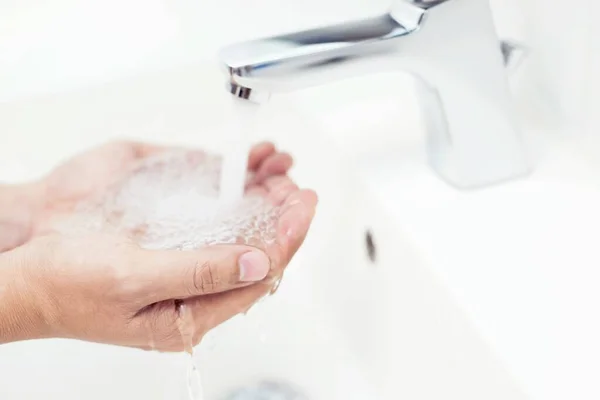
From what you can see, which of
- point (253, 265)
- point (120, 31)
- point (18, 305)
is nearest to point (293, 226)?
point (253, 265)

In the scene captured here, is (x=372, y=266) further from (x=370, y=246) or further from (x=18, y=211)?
(x=18, y=211)

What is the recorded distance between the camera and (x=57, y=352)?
61 cm

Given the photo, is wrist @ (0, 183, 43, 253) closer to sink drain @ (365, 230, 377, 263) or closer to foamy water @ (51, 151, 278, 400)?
foamy water @ (51, 151, 278, 400)

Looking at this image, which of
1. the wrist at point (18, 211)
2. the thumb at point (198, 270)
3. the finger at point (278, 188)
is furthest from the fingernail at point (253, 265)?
the wrist at point (18, 211)

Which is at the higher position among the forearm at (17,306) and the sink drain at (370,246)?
the forearm at (17,306)

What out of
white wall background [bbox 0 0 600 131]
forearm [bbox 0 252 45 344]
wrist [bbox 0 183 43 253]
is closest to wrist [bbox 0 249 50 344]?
forearm [bbox 0 252 45 344]

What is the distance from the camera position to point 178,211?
1.90ft

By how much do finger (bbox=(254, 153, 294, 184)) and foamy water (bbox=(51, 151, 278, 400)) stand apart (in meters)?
0.02

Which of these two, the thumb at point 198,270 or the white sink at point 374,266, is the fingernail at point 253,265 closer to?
the thumb at point 198,270

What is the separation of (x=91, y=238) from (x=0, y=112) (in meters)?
0.23

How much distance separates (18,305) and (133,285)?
9cm

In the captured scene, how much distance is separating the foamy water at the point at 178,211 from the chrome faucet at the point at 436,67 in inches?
4.5

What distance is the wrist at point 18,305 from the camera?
1.54ft

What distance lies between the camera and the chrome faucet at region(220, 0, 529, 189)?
1.43 feet
